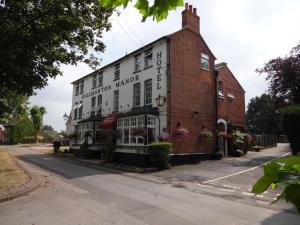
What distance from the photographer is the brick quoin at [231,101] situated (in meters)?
27.5

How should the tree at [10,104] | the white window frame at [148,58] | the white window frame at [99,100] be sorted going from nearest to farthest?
1. the tree at [10,104]
2. the white window frame at [148,58]
3. the white window frame at [99,100]

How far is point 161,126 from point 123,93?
6369 mm

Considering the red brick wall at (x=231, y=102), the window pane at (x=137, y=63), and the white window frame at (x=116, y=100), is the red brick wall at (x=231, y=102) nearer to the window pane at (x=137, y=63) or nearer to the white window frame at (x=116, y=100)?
the window pane at (x=137, y=63)

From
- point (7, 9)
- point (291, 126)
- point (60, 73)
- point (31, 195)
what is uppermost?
point (7, 9)

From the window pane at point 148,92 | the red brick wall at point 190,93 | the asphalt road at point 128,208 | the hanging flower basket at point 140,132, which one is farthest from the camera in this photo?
the window pane at point 148,92

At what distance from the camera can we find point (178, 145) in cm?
2231

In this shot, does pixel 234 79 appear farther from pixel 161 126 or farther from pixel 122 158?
pixel 122 158

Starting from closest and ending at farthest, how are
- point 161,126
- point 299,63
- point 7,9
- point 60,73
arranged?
point 7,9
point 60,73
point 161,126
point 299,63

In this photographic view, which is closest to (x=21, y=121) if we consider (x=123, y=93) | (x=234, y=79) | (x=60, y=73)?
(x=123, y=93)

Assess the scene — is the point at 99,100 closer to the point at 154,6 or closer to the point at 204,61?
the point at 204,61

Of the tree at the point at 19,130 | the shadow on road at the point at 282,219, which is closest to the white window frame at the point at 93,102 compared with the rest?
the shadow on road at the point at 282,219

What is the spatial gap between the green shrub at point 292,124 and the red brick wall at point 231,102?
5618 mm

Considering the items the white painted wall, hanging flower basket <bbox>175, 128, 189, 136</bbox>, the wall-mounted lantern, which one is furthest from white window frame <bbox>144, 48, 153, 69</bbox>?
hanging flower basket <bbox>175, 128, 189, 136</bbox>

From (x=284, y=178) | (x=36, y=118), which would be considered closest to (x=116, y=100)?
(x=284, y=178)
